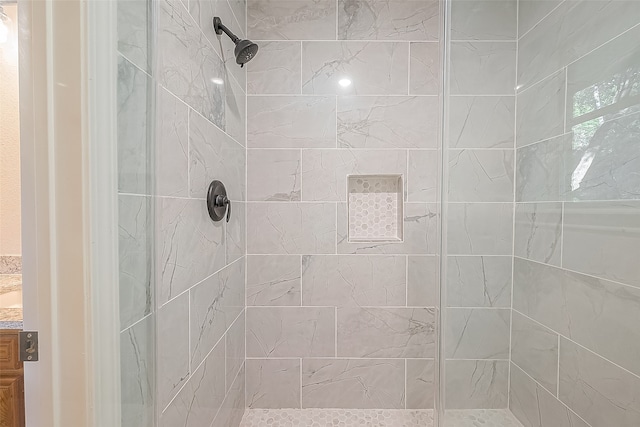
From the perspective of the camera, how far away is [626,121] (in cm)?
81

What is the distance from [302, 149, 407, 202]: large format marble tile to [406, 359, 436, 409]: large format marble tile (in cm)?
90

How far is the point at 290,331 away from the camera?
5.53 feet

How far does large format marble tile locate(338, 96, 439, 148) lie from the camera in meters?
1.64

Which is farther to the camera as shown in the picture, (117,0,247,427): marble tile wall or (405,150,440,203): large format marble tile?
(405,150,440,203): large format marble tile

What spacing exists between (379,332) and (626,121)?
1265 millimetres

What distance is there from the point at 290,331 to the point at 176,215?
1.00 metres

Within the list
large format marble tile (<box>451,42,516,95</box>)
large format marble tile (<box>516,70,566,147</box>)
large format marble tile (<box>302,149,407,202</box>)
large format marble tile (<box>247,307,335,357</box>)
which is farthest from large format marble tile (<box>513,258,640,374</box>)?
large format marble tile (<box>247,307,335,357</box>)

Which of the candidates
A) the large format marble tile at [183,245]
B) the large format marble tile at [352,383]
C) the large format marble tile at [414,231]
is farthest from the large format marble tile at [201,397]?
the large format marble tile at [414,231]

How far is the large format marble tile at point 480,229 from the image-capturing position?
1.03m

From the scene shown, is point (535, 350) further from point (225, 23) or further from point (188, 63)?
point (225, 23)

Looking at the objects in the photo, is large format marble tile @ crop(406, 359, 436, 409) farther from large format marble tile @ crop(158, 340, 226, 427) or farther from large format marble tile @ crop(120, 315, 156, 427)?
large format marble tile @ crop(120, 315, 156, 427)

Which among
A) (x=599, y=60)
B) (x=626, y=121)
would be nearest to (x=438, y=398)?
(x=626, y=121)

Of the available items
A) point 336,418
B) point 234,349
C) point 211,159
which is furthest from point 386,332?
point 211,159

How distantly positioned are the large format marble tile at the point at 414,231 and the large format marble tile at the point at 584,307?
640 mm
